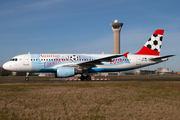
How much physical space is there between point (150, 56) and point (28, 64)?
56.6 feet

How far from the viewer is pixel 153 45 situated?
2919 centimetres

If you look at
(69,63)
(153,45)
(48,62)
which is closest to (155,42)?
(153,45)

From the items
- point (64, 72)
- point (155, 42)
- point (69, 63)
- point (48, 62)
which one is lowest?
point (64, 72)

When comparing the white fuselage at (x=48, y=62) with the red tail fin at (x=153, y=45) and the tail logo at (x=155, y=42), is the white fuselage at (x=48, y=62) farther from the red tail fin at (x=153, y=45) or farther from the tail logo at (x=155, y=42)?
the tail logo at (x=155, y=42)

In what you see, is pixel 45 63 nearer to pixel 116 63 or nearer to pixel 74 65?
pixel 74 65

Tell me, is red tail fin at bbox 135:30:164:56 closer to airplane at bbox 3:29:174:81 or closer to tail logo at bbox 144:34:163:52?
tail logo at bbox 144:34:163:52

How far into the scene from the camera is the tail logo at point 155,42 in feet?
95.6


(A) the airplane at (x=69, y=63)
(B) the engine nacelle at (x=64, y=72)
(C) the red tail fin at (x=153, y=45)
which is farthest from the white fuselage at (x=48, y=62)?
(C) the red tail fin at (x=153, y=45)

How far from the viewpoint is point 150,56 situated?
92.4 feet

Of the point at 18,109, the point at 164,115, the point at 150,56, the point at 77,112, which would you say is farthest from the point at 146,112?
the point at 150,56

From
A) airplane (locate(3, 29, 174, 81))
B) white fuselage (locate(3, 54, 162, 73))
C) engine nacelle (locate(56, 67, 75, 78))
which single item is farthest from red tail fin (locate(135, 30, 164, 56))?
engine nacelle (locate(56, 67, 75, 78))

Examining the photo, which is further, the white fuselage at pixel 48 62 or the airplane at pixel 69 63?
the white fuselage at pixel 48 62

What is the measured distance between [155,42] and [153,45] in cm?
63

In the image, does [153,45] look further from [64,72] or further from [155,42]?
[64,72]
